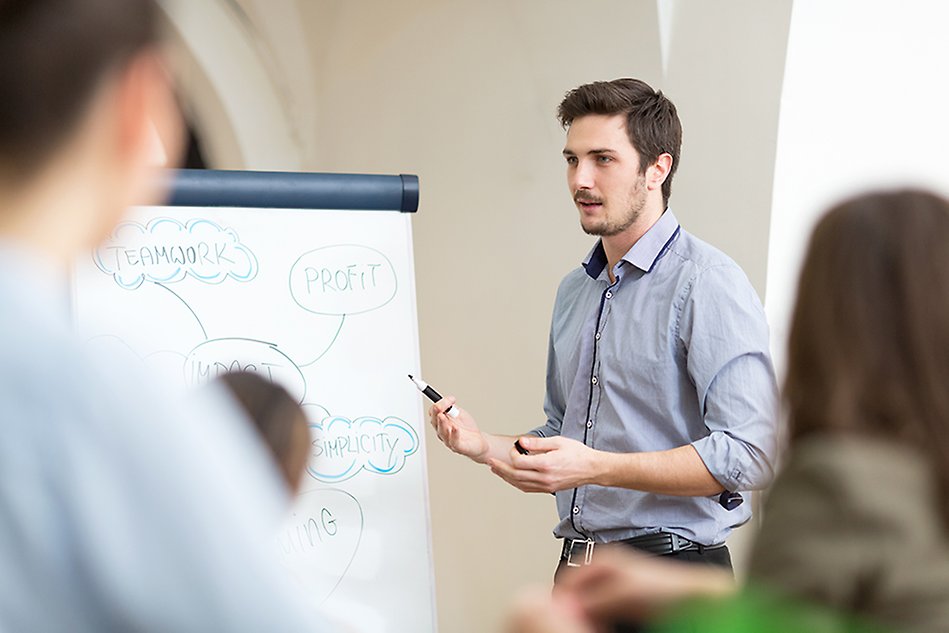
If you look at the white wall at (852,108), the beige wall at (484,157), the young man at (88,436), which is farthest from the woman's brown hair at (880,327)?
the beige wall at (484,157)

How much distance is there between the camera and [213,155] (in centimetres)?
423

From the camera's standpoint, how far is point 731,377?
2.16 meters

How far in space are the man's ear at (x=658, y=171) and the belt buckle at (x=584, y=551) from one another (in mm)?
819

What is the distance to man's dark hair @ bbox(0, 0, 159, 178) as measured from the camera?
0.62m

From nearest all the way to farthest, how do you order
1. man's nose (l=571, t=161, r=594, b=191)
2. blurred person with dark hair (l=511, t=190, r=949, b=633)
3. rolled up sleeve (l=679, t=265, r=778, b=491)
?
1. blurred person with dark hair (l=511, t=190, r=949, b=633)
2. rolled up sleeve (l=679, t=265, r=778, b=491)
3. man's nose (l=571, t=161, r=594, b=191)

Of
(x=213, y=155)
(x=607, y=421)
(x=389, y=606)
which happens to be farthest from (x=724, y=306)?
(x=213, y=155)

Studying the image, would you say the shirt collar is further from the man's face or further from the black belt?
the black belt

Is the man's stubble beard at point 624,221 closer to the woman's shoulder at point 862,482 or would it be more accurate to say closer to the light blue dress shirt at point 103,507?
the woman's shoulder at point 862,482

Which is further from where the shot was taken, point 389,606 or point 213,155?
point 213,155

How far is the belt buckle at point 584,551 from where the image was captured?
226 centimetres

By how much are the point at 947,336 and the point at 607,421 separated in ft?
4.58

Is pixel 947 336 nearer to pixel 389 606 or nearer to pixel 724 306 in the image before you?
pixel 724 306

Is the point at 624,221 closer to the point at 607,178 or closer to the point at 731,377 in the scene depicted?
→ the point at 607,178

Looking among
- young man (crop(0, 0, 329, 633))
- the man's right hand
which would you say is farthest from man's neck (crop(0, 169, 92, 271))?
the man's right hand
